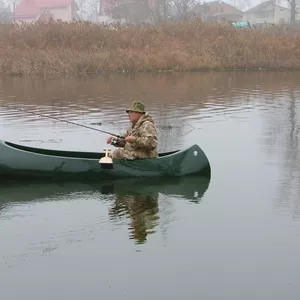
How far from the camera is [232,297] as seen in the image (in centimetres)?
494

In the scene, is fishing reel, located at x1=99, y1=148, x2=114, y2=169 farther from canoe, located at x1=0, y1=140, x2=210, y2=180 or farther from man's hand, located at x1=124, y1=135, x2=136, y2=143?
man's hand, located at x1=124, y1=135, x2=136, y2=143

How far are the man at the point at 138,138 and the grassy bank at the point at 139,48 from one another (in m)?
22.9

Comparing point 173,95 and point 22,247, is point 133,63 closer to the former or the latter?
point 173,95

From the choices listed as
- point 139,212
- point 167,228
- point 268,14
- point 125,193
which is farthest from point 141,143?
point 268,14

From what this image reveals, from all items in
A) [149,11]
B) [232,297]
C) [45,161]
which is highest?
[149,11]

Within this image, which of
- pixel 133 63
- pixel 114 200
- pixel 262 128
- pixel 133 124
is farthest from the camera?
pixel 133 63

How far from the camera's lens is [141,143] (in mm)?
8273

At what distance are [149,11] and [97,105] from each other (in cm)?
4350

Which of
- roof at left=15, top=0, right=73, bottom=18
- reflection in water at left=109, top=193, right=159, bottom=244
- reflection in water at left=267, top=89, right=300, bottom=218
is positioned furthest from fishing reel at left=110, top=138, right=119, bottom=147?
roof at left=15, top=0, right=73, bottom=18

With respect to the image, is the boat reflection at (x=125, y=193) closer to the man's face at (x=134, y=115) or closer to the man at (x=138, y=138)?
the man at (x=138, y=138)

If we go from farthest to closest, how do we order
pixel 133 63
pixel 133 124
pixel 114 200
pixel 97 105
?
pixel 133 63 → pixel 97 105 → pixel 133 124 → pixel 114 200

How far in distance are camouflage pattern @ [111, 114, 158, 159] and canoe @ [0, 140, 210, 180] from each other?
108 millimetres

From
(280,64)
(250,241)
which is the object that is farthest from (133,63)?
(250,241)

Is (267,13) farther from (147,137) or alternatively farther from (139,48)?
(147,137)
